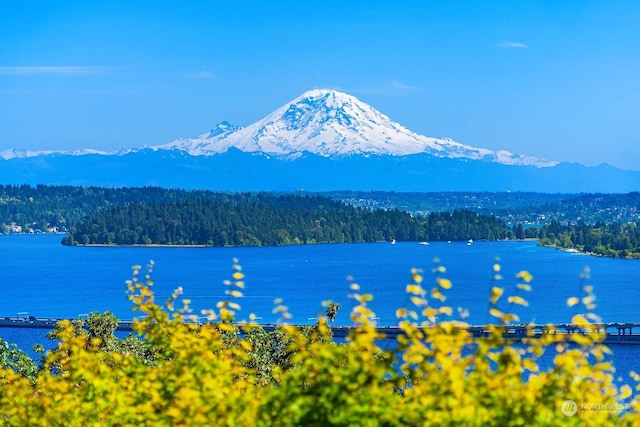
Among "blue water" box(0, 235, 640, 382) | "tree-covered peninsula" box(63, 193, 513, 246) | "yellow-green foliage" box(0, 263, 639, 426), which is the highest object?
"yellow-green foliage" box(0, 263, 639, 426)

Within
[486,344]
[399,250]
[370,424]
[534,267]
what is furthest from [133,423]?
[399,250]

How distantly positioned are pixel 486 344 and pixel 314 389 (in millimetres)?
868

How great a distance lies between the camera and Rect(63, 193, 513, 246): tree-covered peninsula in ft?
433

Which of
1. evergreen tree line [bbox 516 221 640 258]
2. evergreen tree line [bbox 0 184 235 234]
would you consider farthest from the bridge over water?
evergreen tree line [bbox 0 184 235 234]

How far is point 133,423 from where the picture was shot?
21.2ft

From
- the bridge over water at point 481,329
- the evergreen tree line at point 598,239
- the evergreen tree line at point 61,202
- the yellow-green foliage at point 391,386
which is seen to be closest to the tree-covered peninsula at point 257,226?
the evergreen tree line at point 598,239

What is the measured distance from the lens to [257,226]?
13212 cm

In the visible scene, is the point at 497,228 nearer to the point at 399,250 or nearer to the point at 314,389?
the point at 399,250

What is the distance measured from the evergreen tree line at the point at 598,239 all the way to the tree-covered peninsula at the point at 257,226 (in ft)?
31.5

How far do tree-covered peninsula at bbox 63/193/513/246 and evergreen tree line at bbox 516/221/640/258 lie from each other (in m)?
9.61

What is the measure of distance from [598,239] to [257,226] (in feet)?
125

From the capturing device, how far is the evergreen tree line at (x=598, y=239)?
11269 cm

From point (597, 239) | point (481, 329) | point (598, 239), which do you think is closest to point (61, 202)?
point (597, 239)

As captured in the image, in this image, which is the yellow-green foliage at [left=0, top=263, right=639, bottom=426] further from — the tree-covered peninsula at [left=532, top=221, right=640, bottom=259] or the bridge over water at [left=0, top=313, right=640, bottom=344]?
the tree-covered peninsula at [left=532, top=221, right=640, bottom=259]
